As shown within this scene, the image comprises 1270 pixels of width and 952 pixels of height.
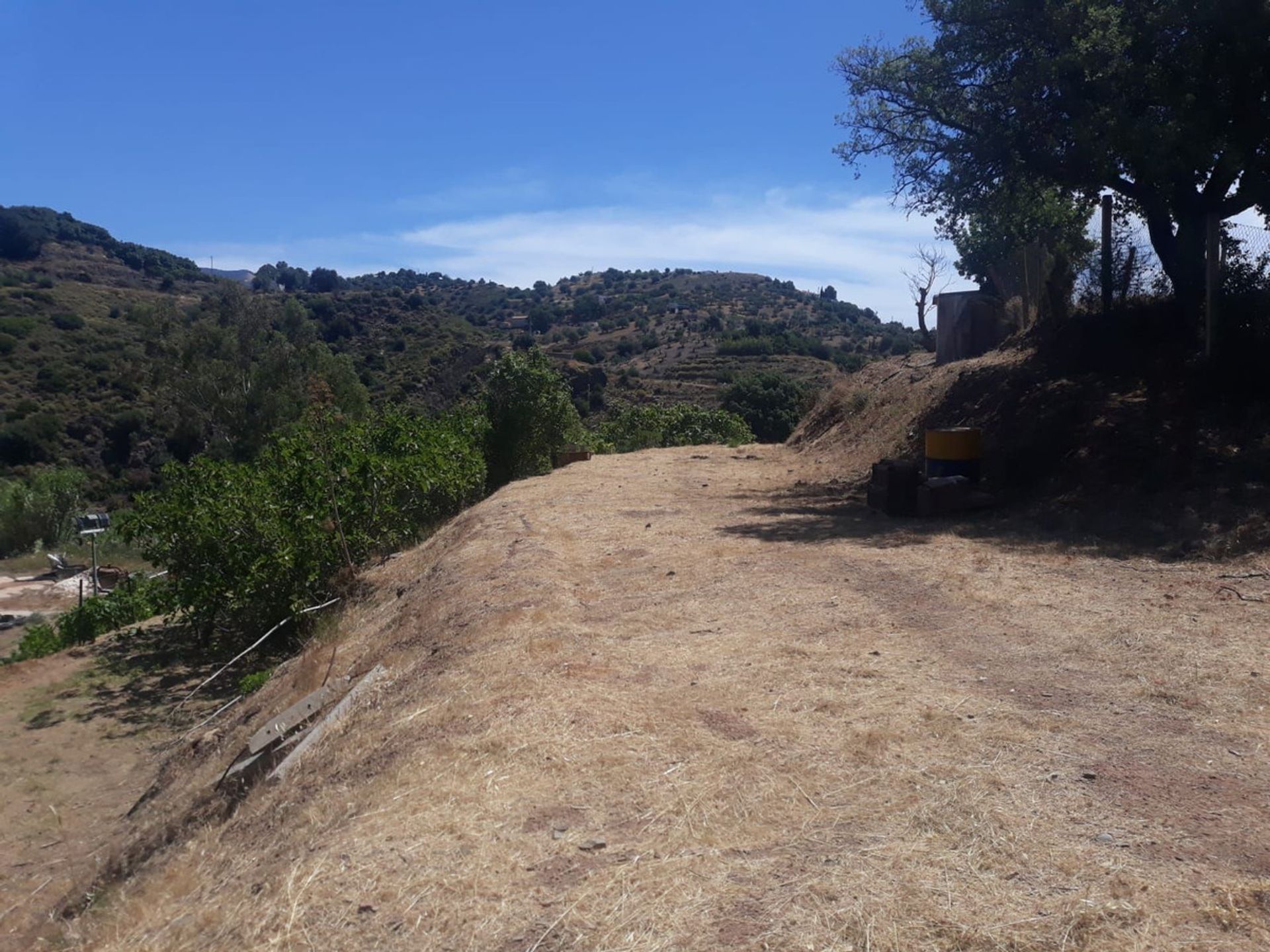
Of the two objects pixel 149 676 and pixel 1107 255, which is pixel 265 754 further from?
pixel 1107 255

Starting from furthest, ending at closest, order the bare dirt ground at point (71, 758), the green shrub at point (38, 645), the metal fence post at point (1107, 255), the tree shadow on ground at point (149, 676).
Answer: the green shrub at point (38, 645)
the metal fence post at point (1107, 255)
the tree shadow on ground at point (149, 676)
the bare dirt ground at point (71, 758)

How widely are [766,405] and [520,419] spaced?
70.3ft

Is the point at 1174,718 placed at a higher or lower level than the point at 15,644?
higher

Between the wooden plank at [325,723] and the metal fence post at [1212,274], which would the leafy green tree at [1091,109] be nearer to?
the metal fence post at [1212,274]

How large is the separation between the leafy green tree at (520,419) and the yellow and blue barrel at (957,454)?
Result: 926 cm

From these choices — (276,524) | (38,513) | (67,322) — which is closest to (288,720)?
(276,524)

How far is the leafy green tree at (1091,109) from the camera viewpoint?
1048 centimetres

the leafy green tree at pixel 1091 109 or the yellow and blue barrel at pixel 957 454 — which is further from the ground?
the leafy green tree at pixel 1091 109

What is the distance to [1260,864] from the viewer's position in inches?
133

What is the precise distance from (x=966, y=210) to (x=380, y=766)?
12139 mm

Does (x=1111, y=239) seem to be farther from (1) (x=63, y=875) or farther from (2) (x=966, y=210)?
(1) (x=63, y=875)

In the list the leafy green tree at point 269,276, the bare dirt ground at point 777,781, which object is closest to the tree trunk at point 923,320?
the bare dirt ground at point 777,781

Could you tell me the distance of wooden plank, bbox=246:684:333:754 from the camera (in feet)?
21.1

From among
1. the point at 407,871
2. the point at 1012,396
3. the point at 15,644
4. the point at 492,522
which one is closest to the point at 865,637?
the point at 407,871
